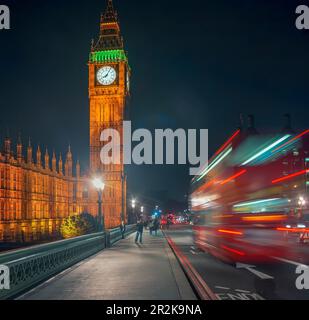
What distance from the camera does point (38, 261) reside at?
14117 mm

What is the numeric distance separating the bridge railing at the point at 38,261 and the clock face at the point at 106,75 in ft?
282

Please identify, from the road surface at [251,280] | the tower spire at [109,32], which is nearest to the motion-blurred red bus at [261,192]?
the road surface at [251,280]

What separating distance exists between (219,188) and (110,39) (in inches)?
3949

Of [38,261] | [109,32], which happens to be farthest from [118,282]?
[109,32]

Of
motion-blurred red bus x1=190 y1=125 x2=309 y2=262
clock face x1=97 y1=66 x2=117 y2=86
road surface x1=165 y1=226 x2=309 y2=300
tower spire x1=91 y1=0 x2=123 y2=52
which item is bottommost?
road surface x1=165 y1=226 x2=309 y2=300

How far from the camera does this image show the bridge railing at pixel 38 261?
464 inches

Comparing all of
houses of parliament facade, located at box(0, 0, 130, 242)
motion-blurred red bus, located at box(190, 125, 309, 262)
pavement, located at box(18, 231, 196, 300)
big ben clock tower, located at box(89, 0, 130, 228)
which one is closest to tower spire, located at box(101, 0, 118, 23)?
houses of parliament facade, located at box(0, 0, 130, 242)

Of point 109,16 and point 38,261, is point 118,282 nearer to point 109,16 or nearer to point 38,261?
point 38,261

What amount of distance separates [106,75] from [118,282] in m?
95.0

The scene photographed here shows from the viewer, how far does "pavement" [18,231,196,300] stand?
11844 mm

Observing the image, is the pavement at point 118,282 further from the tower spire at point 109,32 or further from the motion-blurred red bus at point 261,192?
the tower spire at point 109,32

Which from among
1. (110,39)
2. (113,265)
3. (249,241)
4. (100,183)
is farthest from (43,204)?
(249,241)

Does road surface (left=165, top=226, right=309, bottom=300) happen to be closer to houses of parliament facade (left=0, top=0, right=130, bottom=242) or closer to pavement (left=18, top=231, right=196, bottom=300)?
pavement (left=18, top=231, right=196, bottom=300)

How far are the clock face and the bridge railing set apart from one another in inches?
3382
